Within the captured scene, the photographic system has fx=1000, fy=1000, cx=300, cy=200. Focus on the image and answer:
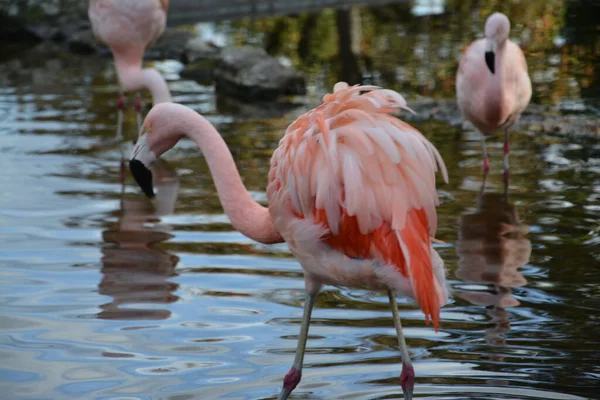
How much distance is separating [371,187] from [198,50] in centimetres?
1000

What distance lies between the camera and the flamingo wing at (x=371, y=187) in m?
3.19

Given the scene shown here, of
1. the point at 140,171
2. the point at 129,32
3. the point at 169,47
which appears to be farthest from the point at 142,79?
the point at 140,171

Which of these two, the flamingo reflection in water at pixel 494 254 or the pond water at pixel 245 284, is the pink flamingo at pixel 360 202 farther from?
the flamingo reflection in water at pixel 494 254

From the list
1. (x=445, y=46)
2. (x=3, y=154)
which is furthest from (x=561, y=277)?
(x=445, y=46)

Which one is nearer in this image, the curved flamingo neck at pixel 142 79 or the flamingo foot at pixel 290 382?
the flamingo foot at pixel 290 382

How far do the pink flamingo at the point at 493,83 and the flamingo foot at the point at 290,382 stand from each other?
3868mm

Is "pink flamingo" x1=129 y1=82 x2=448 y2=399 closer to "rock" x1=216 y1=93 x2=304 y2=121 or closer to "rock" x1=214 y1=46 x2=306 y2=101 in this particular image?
"rock" x1=216 y1=93 x2=304 y2=121

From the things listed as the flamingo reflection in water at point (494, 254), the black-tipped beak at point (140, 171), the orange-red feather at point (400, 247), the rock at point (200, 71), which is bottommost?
the flamingo reflection in water at point (494, 254)

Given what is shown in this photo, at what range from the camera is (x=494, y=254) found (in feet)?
17.9

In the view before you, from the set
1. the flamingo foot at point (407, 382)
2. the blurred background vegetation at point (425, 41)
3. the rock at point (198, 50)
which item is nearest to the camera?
the flamingo foot at point (407, 382)

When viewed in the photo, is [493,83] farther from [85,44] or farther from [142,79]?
[85,44]

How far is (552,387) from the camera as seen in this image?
3625 millimetres

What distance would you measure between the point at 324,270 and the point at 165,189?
3730mm

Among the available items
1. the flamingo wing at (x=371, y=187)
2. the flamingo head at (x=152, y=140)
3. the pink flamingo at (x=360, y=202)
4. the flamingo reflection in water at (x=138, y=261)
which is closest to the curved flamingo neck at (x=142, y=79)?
the flamingo reflection in water at (x=138, y=261)
